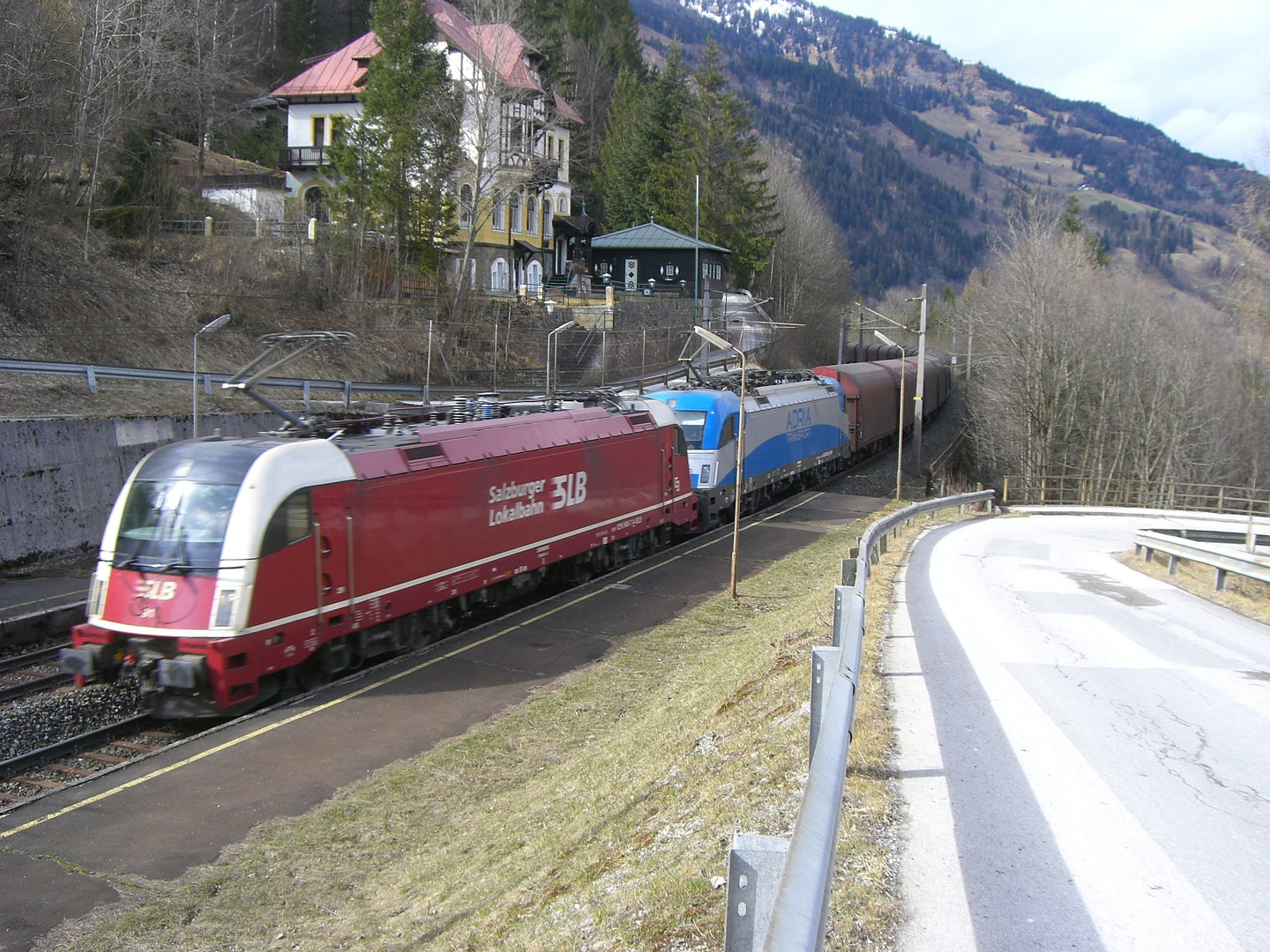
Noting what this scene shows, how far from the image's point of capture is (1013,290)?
140 ft

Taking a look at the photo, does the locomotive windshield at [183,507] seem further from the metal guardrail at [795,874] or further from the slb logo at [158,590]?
the metal guardrail at [795,874]

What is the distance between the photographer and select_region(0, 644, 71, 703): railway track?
1126cm

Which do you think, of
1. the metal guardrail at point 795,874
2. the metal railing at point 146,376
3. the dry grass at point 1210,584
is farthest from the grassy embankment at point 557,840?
the metal railing at point 146,376

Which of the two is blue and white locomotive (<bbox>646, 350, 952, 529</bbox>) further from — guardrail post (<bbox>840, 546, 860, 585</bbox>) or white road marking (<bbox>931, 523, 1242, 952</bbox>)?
white road marking (<bbox>931, 523, 1242, 952</bbox>)

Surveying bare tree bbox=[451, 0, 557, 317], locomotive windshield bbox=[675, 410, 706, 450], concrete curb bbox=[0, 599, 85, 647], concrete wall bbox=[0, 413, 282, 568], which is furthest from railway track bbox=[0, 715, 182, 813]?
bare tree bbox=[451, 0, 557, 317]

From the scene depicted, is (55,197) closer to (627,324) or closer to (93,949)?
(627,324)

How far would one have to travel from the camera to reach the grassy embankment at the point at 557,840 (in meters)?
4.72

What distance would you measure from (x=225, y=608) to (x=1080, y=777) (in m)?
8.38

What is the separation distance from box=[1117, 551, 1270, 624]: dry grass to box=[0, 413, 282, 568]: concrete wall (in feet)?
71.2

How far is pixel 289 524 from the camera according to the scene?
34.3 feet

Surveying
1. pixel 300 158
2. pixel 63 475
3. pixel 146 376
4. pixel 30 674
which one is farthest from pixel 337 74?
pixel 30 674

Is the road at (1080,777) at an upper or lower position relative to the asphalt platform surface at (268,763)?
upper

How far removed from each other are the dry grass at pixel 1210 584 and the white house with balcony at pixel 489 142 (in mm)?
26947

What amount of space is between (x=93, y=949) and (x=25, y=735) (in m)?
5.20
